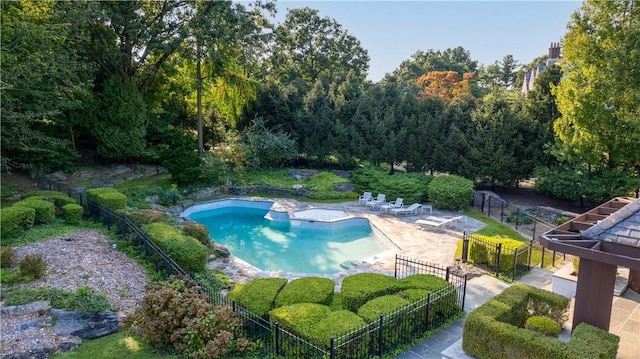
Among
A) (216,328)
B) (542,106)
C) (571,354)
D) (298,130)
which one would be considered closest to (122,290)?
(216,328)

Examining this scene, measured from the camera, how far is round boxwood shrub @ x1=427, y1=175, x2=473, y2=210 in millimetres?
17469

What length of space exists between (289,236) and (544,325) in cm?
1073

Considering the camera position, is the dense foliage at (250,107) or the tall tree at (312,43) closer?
the dense foliage at (250,107)

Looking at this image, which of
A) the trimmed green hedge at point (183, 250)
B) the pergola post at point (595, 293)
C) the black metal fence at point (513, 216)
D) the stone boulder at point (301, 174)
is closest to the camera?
the pergola post at point (595, 293)

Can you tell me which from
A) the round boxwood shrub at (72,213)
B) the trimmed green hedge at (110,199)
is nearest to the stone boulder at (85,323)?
the round boxwood shrub at (72,213)

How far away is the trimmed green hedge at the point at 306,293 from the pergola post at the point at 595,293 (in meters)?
4.38

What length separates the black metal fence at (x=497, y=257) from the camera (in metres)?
10.5

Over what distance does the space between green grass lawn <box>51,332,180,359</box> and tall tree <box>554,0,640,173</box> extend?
1817 cm

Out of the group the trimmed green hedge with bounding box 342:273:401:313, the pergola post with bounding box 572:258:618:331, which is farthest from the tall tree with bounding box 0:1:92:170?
the pergola post with bounding box 572:258:618:331

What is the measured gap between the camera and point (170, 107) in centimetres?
2580

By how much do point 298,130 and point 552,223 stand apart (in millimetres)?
16256

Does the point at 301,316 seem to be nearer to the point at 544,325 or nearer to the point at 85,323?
the point at 85,323

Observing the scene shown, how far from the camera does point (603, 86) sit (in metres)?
15.3

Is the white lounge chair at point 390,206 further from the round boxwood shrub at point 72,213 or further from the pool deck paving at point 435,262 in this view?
the round boxwood shrub at point 72,213
